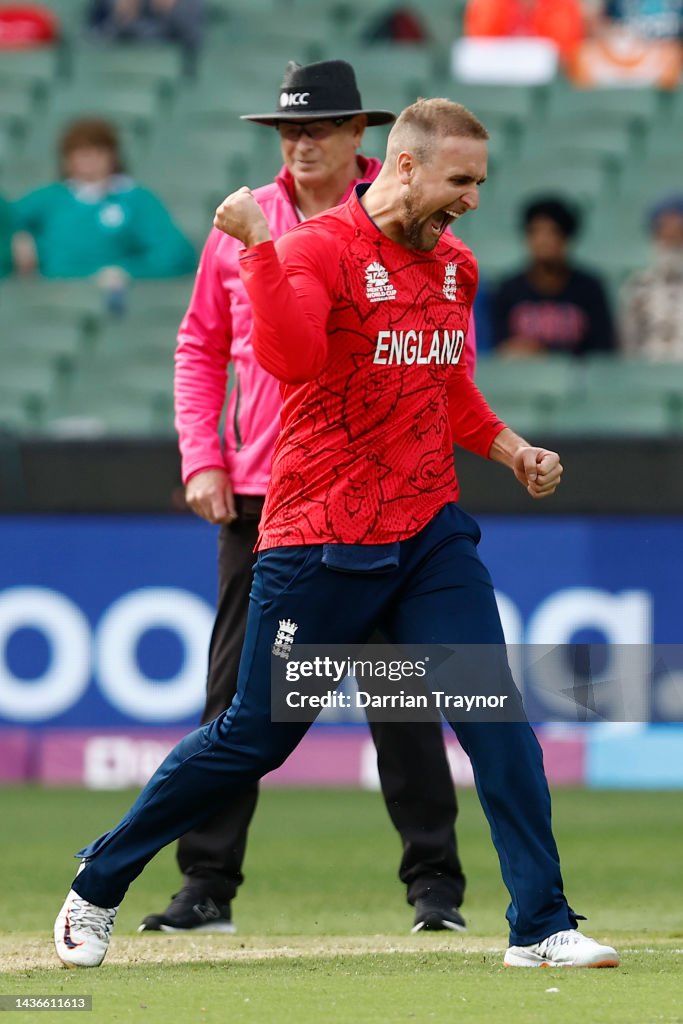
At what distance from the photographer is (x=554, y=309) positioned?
36.4ft

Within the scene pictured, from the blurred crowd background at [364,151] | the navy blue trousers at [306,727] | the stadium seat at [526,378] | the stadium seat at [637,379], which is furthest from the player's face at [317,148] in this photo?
the stadium seat at [637,379]

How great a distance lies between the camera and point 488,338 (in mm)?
11195

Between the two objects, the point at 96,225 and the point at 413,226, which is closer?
the point at 413,226

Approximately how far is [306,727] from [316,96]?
2.04 m

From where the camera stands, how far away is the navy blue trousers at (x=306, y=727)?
466cm

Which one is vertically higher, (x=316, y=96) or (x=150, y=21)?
(x=150, y=21)

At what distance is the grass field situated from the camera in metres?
4.25

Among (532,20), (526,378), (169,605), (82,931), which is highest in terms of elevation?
(532,20)

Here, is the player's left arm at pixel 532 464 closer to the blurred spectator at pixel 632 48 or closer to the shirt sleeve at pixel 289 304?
the shirt sleeve at pixel 289 304

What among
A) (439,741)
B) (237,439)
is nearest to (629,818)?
(439,741)

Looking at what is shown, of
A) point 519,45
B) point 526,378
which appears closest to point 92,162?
point 526,378

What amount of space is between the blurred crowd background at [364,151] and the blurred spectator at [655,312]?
0.01 meters

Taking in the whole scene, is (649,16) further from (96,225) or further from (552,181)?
(96,225)

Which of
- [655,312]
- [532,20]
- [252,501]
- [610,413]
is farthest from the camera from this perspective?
[532,20]
